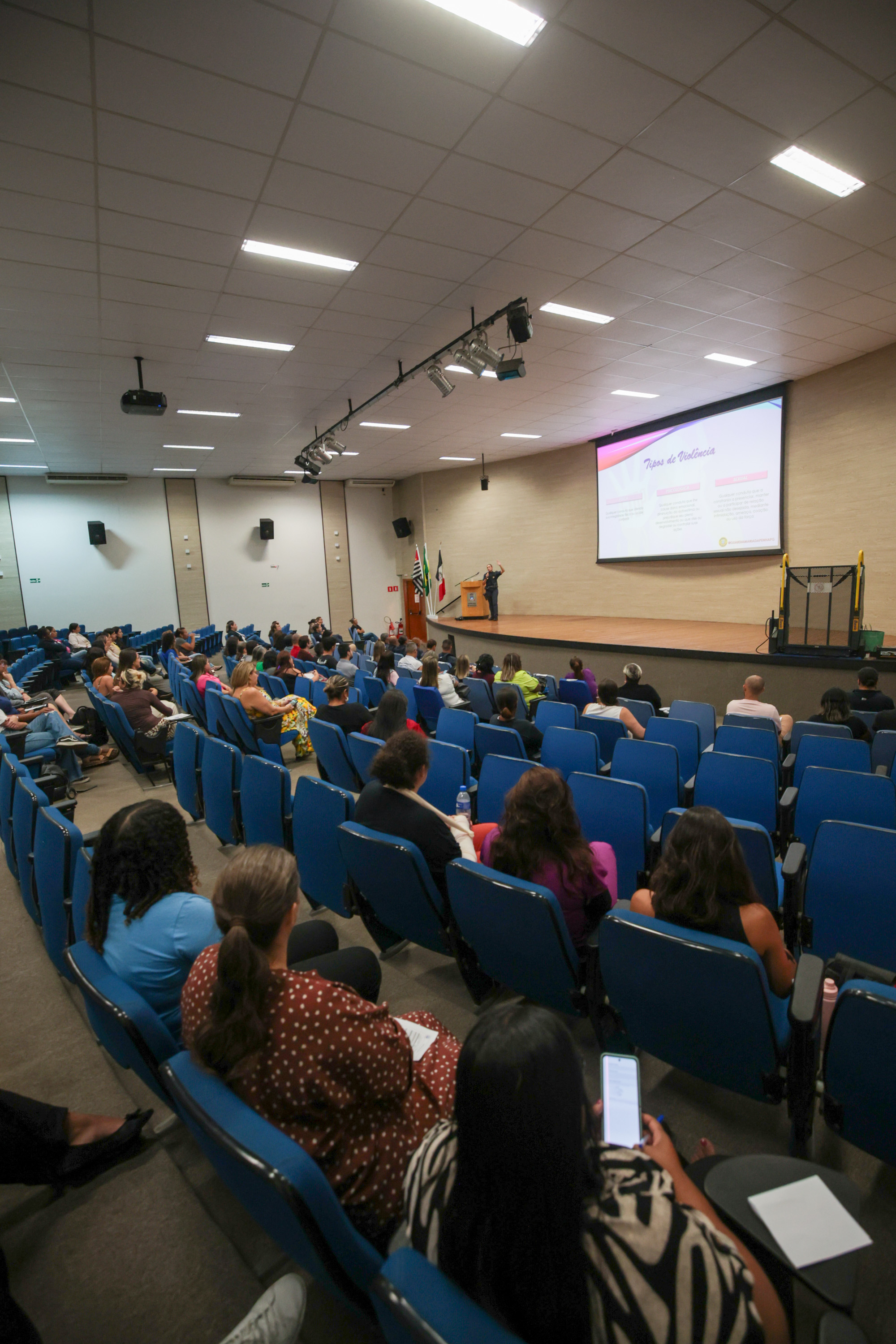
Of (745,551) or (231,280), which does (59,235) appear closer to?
(231,280)

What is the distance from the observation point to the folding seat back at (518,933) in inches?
73.7

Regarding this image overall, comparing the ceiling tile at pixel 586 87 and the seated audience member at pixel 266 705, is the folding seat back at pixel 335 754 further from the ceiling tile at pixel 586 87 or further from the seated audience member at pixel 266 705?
the ceiling tile at pixel 586 87

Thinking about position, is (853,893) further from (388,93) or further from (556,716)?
(388,93)

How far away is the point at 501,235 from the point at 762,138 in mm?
1711

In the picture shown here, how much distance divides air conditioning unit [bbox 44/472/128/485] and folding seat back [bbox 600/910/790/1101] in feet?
51.2

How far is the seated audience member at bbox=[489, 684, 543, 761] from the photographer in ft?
15.6

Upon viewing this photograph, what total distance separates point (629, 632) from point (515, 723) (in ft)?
20.5

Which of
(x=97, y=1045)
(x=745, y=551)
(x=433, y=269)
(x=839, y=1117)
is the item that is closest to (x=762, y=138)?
(x=433, y=269)

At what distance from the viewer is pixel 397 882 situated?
232 cm

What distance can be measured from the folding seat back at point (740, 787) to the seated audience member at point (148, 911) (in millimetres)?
2585

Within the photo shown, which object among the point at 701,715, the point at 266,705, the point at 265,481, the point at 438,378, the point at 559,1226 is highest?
the point at 265,481

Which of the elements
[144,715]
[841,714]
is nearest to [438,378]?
[144,715]

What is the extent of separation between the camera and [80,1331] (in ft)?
4.65

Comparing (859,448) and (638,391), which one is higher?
(638,391)
